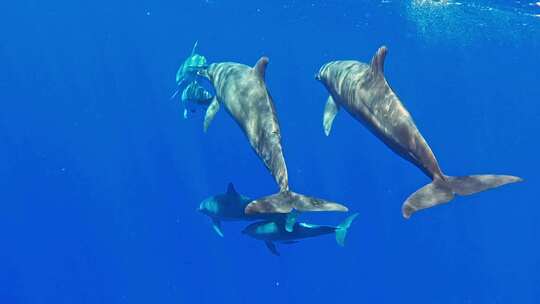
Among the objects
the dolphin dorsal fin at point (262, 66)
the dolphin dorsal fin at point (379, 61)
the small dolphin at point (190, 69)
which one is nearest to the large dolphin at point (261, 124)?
the dolphin dorsal fin at point (262, 66)

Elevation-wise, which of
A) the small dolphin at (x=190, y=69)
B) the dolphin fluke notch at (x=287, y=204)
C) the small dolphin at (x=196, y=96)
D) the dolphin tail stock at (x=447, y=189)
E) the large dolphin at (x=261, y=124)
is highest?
the small dolphin at (x=190, y=69)

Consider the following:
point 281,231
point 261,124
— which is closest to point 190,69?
point 281,231

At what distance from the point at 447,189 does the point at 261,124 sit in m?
2.57

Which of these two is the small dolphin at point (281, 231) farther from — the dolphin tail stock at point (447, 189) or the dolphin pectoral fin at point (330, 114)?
the dolphin tail stock at point (447, 189)

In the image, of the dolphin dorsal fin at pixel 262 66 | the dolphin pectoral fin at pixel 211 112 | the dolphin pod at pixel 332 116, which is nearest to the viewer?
the dolphin pod at pixel 332 116

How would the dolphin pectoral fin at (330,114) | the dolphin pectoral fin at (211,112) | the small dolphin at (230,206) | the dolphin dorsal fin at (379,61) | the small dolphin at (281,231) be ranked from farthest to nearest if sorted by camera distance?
the small dolphin at (230,206) < the small dolphin at (281,231) < the dolphin pectoral fin at (211,112) < the dolphin pectoral fin at (330,114) < the dolphin dorsal fin at (379,61)

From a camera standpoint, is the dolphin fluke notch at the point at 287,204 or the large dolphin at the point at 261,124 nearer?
the dolphin fluke notch at the point at 287,204

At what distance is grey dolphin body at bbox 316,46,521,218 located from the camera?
23.0 ft

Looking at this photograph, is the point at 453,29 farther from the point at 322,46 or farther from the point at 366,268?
the point at 366,268

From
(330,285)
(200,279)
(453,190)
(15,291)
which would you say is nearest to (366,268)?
(330,285)

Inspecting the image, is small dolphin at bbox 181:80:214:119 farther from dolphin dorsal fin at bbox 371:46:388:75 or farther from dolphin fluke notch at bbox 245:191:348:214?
dolphin fluke notch at bbox 245:191:348:214

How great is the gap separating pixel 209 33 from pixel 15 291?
89.5 feet

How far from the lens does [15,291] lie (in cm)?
2367

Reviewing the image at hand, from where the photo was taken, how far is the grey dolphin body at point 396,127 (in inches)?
276
